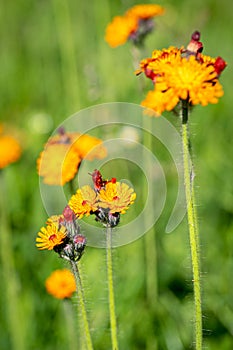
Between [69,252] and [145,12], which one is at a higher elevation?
[145,12]

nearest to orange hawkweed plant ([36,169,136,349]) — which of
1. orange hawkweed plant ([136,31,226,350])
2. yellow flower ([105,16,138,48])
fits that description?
orange hawkweed plant ([136,31,226,350])

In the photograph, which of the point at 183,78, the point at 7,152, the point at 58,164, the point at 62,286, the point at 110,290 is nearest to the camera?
the point at 183,78

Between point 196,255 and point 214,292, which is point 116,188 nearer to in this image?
point 196,255

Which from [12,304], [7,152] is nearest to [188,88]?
[12,304]

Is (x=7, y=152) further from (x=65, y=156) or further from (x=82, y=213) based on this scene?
(x=82, y=213)

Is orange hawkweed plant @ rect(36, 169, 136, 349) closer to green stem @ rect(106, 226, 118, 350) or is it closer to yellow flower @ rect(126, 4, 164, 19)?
green stem @ rect(106, 226, 118, 350)

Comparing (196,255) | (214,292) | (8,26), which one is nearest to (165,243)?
(214,292)
